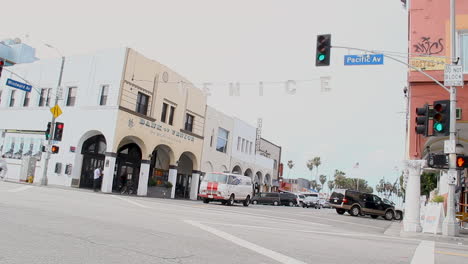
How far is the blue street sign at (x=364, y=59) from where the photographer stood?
48.0 feet

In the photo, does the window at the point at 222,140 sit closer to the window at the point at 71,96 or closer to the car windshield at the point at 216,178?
the car windshield at the point at 216,178

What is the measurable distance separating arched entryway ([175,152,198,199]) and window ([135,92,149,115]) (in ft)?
26.4

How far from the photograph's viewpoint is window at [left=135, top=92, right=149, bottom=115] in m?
30.0

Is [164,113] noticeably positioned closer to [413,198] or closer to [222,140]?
[222,140]

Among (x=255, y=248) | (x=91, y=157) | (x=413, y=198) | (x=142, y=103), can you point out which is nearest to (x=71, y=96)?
(x=91, y=157)

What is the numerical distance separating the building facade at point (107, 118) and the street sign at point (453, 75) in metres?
19.2

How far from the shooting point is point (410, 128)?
18766 millimetres

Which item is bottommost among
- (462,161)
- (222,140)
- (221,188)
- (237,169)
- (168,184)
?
(168,184)

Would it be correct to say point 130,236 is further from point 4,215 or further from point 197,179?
point 197,179

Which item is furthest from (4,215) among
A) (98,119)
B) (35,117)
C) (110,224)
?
(35,117)

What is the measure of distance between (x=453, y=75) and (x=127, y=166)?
24478 millimetres

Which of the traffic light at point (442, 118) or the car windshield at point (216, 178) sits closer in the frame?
the traffic light at point (442, 118)

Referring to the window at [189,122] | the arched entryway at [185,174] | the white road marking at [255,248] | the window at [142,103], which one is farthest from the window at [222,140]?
Answer: the white road marking at [255,248]

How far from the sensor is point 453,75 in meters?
14.7
